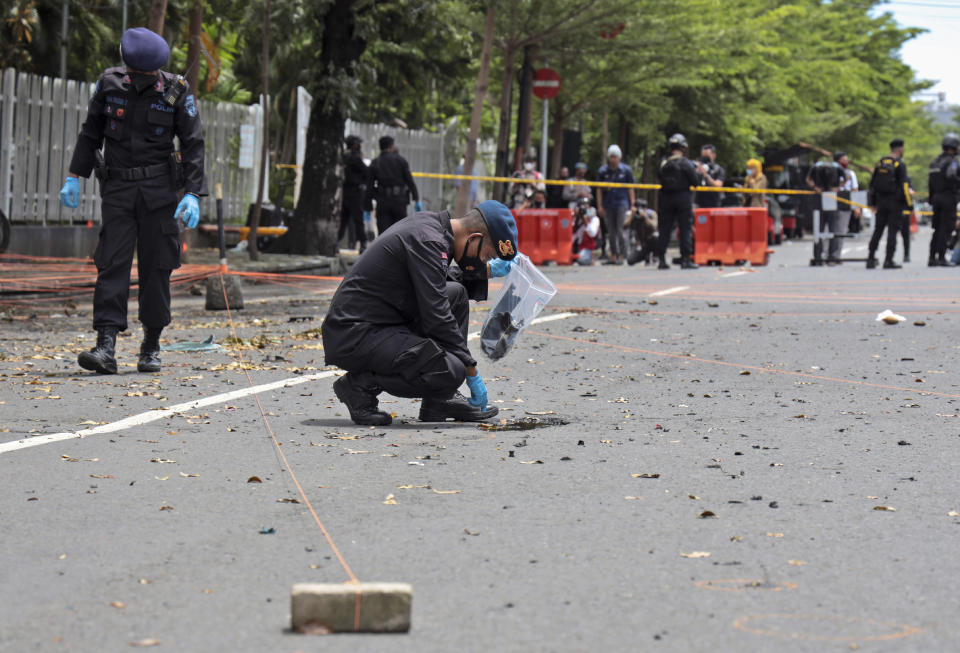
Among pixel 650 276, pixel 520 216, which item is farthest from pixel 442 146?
pixel 650 276

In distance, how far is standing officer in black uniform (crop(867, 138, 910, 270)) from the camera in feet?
70.4

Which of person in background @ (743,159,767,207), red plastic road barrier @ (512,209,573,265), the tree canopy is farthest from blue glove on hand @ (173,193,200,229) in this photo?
person in background @ (743,159,767,207)

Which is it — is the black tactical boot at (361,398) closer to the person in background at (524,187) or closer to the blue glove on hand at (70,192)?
the blue glove on hand at (70,192)

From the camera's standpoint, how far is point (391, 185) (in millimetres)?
19875

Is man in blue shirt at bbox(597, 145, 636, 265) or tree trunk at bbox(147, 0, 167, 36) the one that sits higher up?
tree trunk at bbox(147, 0, 167, 36)

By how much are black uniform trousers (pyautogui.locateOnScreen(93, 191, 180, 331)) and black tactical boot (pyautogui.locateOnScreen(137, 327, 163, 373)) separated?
0.19 feet

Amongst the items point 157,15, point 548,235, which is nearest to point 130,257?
point 157,15

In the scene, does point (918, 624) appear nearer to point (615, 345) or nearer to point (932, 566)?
point (932, 566)

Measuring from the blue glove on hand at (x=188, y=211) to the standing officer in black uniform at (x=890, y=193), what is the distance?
1498cm

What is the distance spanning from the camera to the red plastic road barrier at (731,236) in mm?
23375

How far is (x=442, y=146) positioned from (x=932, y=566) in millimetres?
31597

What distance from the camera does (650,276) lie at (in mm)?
19766

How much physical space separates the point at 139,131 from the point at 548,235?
15649 millimetres

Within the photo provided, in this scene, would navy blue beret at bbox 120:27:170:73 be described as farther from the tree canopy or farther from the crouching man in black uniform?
the tree canopy
